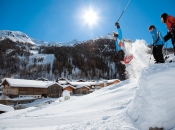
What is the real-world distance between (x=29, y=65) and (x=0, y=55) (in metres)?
30.0

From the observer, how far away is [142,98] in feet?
12.5

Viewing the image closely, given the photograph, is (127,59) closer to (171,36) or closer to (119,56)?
(119,56)

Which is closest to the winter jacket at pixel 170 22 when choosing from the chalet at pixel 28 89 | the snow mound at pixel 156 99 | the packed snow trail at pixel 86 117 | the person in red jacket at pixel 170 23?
the person in red jacket at pixel 170 23

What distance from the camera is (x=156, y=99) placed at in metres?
3.51

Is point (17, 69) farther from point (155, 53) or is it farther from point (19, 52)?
point (155, 53)

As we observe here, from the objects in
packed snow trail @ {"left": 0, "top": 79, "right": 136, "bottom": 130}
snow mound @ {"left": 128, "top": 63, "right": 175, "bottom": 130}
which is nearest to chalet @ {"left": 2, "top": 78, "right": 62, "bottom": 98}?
packed snow trail @ {"left": 0, "top": 79, "right": 136, "bottom": 130}

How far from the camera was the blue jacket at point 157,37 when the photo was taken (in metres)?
5.26

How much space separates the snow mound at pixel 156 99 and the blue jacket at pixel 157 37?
1645mm

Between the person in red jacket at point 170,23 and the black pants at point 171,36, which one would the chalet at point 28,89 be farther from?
the person in red jacket at point 170,23

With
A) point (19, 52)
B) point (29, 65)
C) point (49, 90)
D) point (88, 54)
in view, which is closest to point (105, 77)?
point (88, 54)

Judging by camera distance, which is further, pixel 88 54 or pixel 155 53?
pixel 88 54

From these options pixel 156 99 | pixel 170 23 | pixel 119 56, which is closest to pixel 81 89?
pixel 119 56

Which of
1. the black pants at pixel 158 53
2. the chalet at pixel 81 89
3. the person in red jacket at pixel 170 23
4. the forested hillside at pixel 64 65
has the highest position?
the forested hillside at pixel 64 65

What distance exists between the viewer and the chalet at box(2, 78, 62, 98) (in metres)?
40.1
